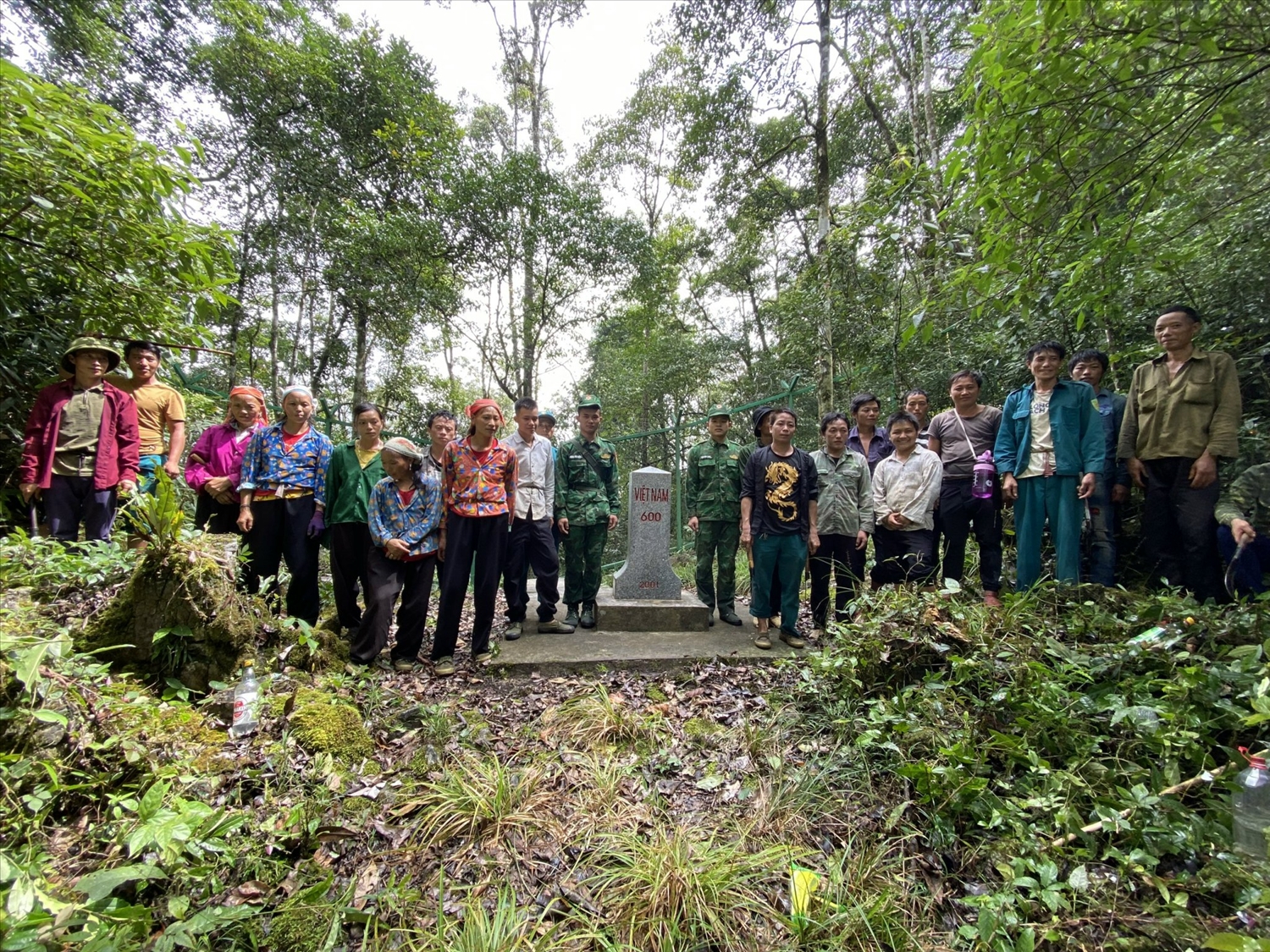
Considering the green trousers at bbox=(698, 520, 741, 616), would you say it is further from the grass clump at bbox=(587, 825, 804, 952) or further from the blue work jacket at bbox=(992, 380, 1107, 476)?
the grass clump at bbox=(587, 825, 804, 952)

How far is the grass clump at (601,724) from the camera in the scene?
3004 millimetres

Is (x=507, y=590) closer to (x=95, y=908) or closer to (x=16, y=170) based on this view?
(x=95, y=908)

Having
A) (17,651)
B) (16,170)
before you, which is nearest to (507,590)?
(17,651)

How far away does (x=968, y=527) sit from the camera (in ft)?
14.2

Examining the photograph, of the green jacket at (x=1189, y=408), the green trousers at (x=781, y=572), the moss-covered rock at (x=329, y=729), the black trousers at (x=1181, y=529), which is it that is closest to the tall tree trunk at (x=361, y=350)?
the moss-covered rock at (x=329, y=729)

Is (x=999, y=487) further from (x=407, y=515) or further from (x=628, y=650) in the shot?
(x=407, y=515)

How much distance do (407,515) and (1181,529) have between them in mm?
5234

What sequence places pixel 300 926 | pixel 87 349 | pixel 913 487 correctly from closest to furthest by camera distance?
pixel 300 926 < pixel 87 349 < pixel 913 487

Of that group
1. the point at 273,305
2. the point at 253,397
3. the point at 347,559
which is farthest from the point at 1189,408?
the point at 273,305

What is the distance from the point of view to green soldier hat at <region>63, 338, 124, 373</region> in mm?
3617

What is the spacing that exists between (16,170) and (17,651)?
2.88 m

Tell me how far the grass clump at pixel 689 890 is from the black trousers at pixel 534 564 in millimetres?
2654

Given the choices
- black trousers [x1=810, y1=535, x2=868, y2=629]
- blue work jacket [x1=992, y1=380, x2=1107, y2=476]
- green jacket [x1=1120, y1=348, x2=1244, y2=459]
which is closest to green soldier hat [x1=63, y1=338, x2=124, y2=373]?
black trousers [x1=810, y1=535, x2=868, y2=629]

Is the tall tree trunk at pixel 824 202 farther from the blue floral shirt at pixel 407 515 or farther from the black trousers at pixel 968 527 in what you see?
the blue floral shirt at pixel 407 515
